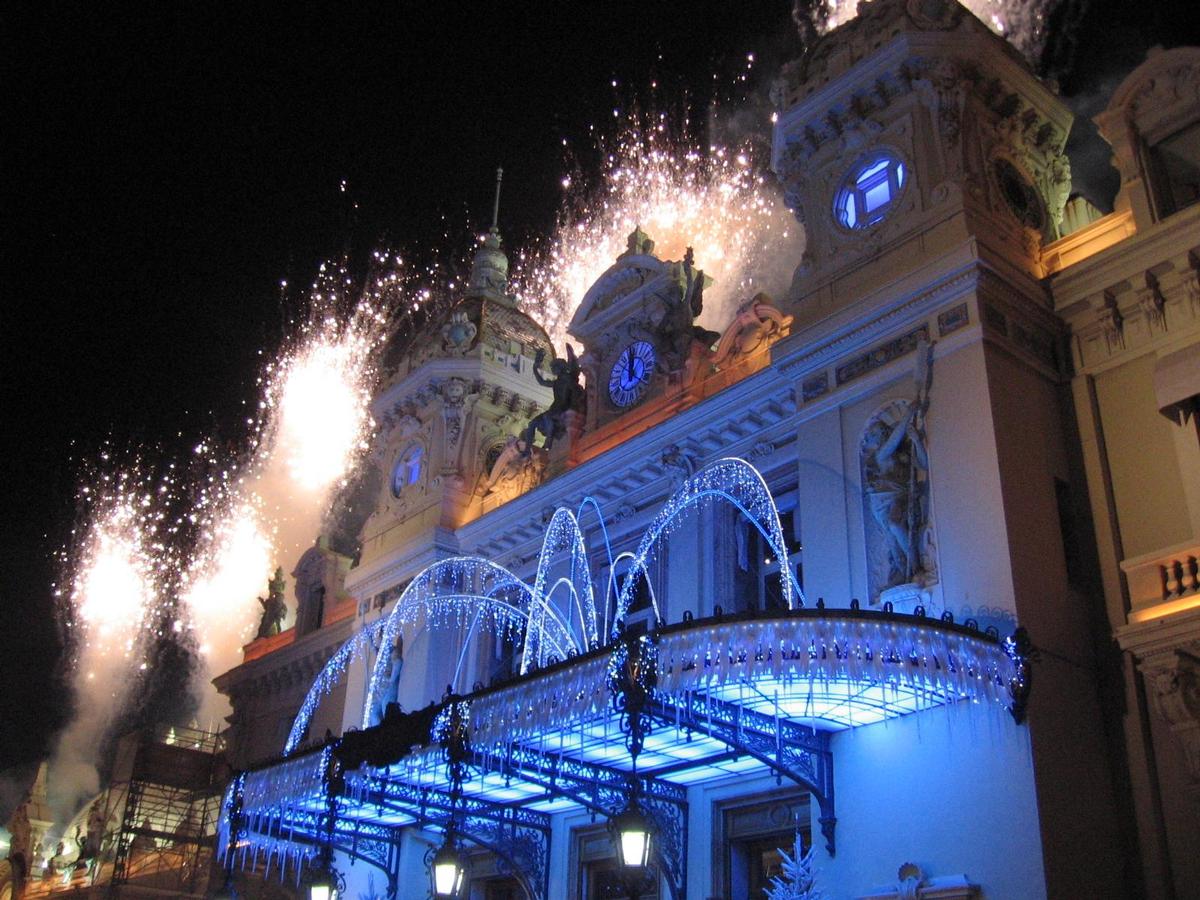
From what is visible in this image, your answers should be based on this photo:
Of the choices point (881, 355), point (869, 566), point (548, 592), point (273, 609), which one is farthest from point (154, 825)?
point (881, 355)

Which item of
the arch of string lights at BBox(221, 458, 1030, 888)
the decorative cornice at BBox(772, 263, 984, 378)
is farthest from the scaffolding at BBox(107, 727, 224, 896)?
the decorative cornice at BBox(772, 263, 984, 378)

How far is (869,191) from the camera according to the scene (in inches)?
811

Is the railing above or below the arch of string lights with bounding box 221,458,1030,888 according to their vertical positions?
above

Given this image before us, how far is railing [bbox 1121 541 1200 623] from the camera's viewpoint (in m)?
15.2

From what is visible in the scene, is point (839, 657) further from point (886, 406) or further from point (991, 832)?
point (886, 406)

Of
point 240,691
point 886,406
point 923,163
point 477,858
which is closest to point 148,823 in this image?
point 240,691

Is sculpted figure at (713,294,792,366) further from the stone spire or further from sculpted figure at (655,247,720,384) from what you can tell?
the stone spire

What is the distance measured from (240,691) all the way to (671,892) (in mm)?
22551

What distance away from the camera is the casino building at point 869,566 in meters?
15.2

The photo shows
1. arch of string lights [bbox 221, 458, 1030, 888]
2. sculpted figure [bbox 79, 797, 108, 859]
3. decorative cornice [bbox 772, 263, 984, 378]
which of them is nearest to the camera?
arch of string lights [bbox 221, 458, 1030, 888]

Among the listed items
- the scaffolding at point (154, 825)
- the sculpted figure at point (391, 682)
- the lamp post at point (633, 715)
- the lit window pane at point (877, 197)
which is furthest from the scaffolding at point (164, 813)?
the lit window pane at point (877, 197)

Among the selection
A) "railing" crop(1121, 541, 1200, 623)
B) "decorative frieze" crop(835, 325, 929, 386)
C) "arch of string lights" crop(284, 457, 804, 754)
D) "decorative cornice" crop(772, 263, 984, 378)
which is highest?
"decorative cornice" crop(772, 263, 984, 378)

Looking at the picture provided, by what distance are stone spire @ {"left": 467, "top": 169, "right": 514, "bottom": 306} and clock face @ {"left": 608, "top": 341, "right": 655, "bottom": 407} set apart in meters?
8.56

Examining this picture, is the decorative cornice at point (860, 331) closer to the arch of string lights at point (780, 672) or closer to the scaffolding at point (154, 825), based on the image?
the arch of string lights at point (780, 672)
